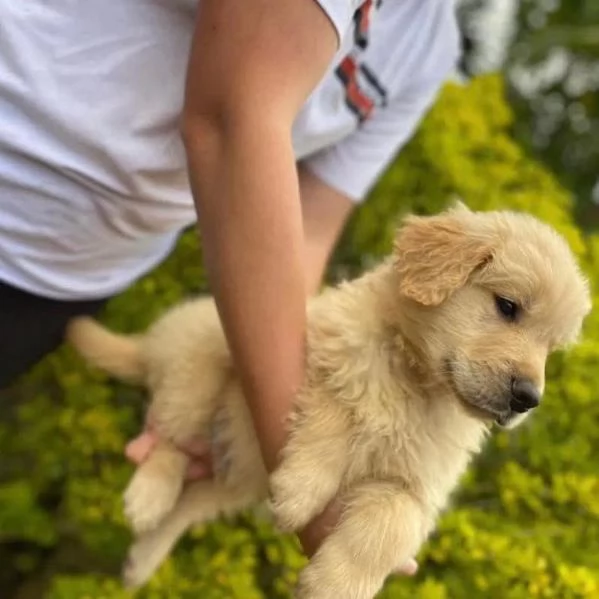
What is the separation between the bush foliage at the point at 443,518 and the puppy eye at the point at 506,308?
2.06ft

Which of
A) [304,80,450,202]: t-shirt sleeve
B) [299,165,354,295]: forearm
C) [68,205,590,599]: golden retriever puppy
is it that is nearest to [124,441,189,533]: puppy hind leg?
[68,205,590,599]: golden retriever puppy

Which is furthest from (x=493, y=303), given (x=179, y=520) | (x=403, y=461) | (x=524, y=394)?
(x=179, y=520)

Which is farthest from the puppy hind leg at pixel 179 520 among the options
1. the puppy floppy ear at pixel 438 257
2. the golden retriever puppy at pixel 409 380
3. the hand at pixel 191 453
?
the puppy floppy ear at pixel 438 257

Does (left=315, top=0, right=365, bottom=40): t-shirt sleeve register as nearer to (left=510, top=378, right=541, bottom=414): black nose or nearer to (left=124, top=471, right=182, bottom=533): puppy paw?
(left=510, top=378, right=541, bottom=414): black nose

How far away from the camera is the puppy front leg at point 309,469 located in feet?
3.32

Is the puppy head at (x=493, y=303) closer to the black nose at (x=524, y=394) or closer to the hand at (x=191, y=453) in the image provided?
the black nose at (x=524, y=394)

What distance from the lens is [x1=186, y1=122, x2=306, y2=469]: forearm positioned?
948mm

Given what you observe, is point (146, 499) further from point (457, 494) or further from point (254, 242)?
point (457, 494)

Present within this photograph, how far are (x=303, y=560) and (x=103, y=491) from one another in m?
0.38

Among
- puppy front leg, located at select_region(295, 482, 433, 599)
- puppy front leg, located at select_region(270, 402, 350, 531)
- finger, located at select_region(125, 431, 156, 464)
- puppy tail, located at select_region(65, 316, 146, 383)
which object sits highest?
puppy front leg, located at select_region(270, 402, 350, 531)

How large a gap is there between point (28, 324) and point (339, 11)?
0.71m

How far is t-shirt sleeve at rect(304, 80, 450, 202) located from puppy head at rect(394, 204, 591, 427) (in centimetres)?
46

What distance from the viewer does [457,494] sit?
186cm

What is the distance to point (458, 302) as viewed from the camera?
3.38 feet
